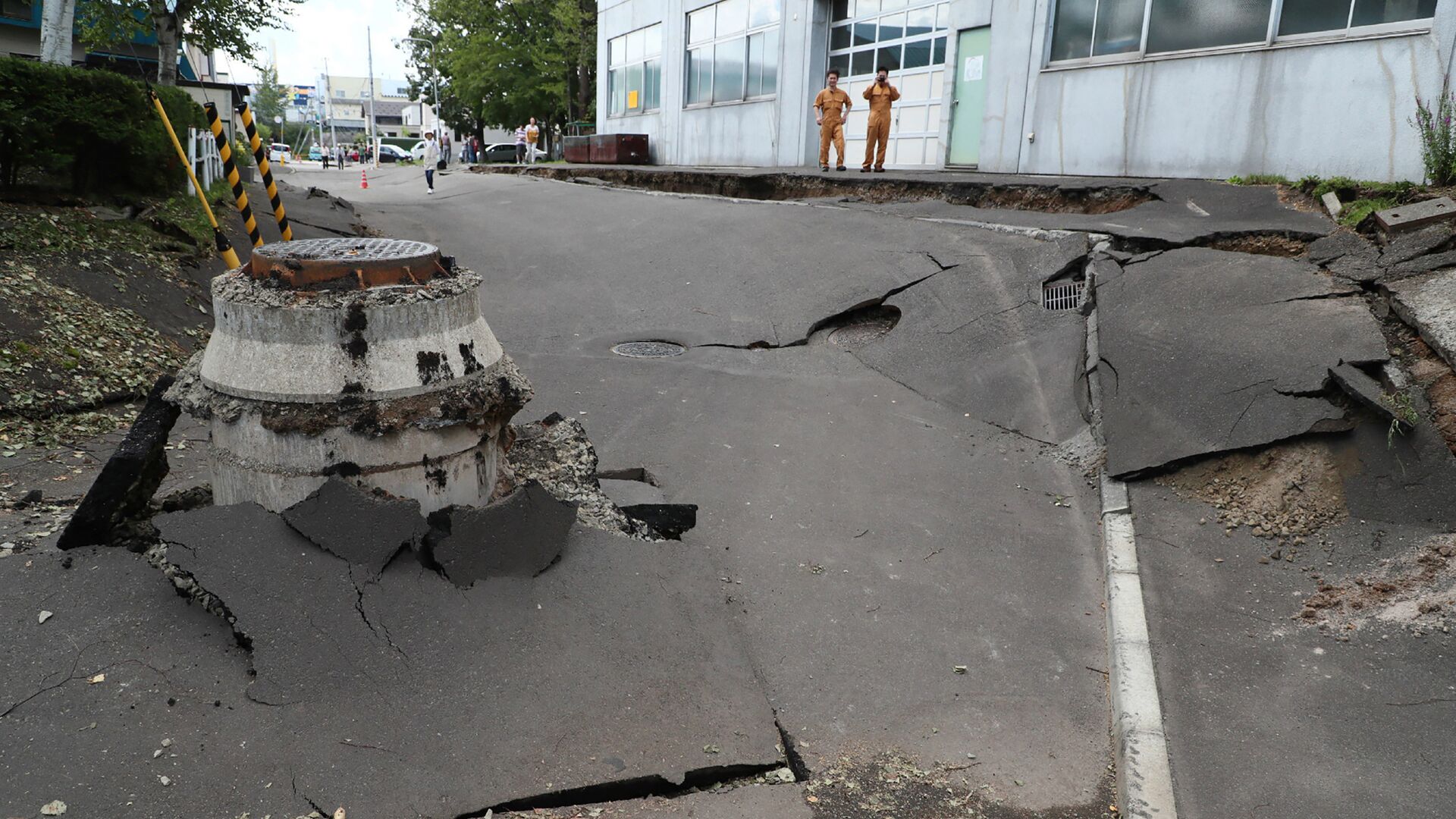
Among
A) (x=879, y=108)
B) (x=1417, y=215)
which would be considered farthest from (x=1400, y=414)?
(x=879, y=108)

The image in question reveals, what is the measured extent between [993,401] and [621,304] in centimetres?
467

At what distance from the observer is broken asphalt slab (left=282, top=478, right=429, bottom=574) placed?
3.61 m

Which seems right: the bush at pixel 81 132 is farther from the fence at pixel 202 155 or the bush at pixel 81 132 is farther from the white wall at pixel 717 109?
the white wall at pixel 717 109

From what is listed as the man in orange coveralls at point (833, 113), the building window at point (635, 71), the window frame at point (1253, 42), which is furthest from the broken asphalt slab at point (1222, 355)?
the building window at point (635, 71)

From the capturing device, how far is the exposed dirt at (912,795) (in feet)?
10.4

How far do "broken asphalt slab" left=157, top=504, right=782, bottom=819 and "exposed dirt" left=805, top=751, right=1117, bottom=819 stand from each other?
0.26m

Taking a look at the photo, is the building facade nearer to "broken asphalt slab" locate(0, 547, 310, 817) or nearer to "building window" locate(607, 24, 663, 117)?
"building window" locate(607, 24, 663, 117)

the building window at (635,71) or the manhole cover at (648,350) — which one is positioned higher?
the building window at (635,71)

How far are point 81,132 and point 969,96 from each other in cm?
1409

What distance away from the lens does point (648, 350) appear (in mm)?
8906

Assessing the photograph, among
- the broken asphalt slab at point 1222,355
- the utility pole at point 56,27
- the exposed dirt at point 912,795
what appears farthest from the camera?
the utility pole at point 56,27

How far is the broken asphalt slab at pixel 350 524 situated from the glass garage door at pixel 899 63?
16268mm

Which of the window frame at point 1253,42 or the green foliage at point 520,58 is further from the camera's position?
the green foliage at point 520,58

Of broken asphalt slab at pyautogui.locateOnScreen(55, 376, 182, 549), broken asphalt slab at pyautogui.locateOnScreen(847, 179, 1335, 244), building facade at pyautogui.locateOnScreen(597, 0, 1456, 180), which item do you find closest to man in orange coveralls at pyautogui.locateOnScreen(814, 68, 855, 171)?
building facade at pyautogui.locateOnScreen(597, 0, 1456, 180)
